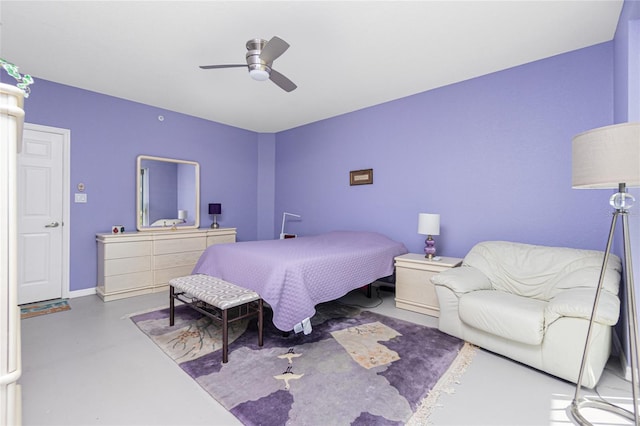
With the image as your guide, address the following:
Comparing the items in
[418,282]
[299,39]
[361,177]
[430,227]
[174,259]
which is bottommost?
[418,282]

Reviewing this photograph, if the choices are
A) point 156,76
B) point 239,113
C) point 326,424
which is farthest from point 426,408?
point 239,113

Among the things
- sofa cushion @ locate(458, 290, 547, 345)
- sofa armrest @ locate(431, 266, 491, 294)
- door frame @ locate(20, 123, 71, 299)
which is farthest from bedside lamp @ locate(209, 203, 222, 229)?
sofa cushion @ locate(458, 290, 547, 345)

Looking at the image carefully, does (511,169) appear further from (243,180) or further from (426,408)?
(243,180)

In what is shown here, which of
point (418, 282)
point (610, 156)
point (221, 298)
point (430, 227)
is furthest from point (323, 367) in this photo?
point (610, 156)

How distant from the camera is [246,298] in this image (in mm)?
2312

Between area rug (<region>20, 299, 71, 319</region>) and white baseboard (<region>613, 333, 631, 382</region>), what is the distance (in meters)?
4.89

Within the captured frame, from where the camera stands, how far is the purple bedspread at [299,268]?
2.35m

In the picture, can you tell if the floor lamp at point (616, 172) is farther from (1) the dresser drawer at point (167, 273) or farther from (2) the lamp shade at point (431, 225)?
(1) the dresser drawer at point (167, 273)

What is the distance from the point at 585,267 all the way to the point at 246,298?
2.64m

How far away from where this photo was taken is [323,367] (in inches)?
81.1

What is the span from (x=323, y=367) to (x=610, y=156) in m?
2.03

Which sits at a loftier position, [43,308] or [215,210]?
[215,210]

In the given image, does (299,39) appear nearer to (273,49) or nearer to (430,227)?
(273,49)

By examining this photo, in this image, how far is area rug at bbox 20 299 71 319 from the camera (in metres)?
3.03
